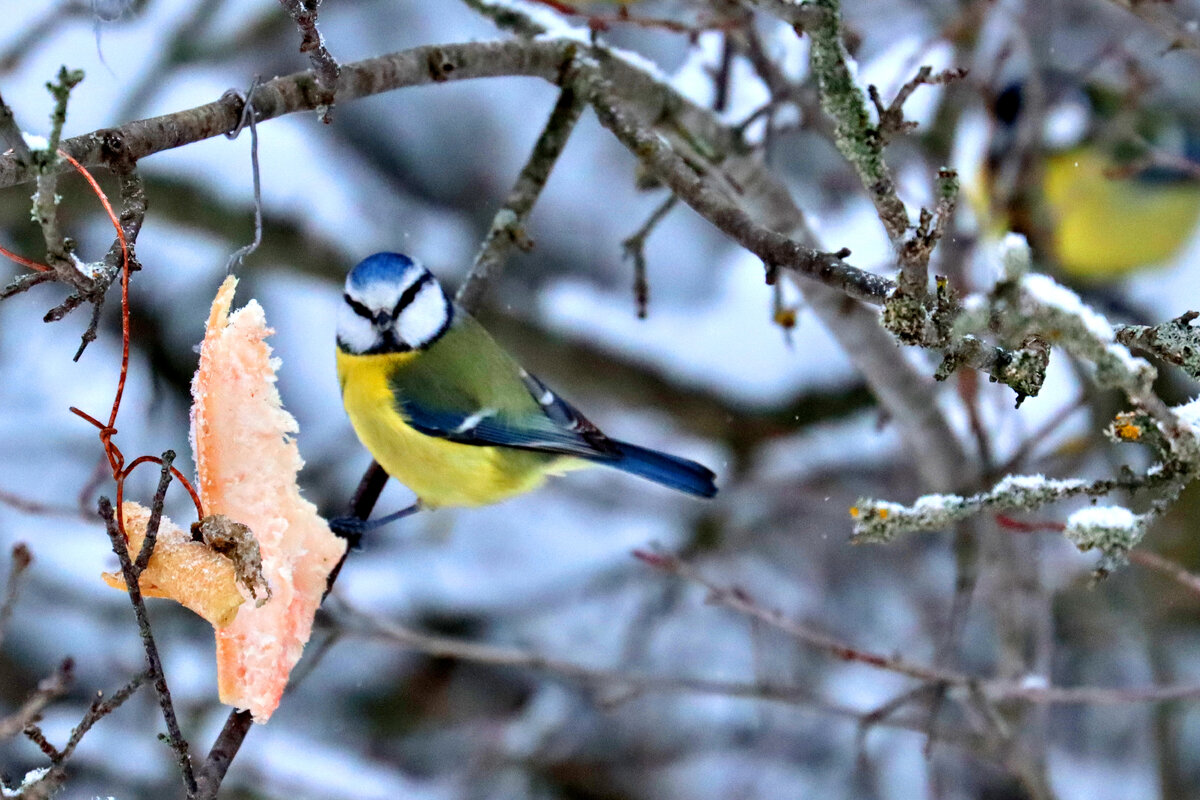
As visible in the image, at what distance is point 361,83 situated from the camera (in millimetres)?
1546

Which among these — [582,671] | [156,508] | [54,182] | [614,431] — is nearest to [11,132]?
[54,182]

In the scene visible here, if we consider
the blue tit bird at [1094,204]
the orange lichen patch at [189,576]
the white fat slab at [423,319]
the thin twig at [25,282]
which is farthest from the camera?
the blue tit bird at [1094,204]

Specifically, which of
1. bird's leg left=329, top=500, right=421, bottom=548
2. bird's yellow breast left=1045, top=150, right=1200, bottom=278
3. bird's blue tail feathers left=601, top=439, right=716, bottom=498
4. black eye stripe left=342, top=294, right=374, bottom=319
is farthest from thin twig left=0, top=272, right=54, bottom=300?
bird's yellow breast left=1045, top=150, right=1200, bottom=278

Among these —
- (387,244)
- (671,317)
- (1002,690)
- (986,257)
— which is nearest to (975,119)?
(986,257)

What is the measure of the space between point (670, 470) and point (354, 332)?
696 millimetres

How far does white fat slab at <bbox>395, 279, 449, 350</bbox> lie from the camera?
7.35ft

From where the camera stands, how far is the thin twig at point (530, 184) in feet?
6.45

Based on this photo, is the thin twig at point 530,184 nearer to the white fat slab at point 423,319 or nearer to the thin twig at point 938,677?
the white fat slab at point 423,319

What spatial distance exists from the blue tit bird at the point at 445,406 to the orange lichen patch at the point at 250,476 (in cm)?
63

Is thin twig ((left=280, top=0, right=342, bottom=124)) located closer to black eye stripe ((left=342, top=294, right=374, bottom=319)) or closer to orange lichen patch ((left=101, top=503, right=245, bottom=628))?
orange lichen patch ((left=101, top=503, right=245, bottom=628))

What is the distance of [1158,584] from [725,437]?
132 cm

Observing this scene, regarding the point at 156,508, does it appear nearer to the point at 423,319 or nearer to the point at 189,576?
the point at 189,576

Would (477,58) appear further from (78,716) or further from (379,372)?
(78,716)

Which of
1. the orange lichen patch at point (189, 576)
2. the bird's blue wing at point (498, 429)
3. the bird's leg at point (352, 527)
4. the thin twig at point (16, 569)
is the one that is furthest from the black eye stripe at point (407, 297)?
the thin twig at point (16, 569)
